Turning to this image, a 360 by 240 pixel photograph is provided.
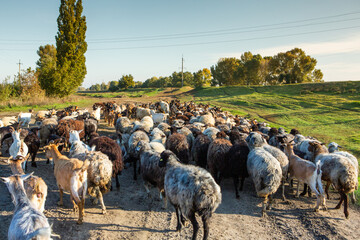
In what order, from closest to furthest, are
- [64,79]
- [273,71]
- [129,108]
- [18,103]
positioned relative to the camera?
[129,108], [18,103], [64,79], [273,71]

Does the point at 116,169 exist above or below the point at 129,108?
below

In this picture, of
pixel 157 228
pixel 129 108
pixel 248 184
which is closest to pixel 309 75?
pixel 129 108

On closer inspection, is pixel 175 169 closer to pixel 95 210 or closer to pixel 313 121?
pixel 95 210

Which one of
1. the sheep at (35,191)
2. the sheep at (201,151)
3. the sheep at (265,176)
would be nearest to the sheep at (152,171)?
the sheep at (201,151)

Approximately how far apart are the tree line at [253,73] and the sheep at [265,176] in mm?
63881

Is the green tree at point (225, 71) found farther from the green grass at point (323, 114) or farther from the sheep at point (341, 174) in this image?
the sheep at point (341, 174)

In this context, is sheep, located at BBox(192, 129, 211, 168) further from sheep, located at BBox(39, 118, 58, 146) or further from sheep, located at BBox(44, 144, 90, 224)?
sheep, located at BBox(39, 118, 58, 146)

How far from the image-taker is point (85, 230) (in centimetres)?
525

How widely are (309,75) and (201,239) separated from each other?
2996 inches

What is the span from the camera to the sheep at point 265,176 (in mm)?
6078

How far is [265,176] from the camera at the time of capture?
6145mm

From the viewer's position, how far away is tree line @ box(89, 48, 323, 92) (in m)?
62.9

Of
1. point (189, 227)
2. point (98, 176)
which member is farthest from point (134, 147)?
point (189, 227)

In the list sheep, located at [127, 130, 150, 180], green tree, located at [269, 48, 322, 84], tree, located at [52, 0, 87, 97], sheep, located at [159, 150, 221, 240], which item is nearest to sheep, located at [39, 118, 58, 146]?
sheep, located at [127, 130, 150, 180]
